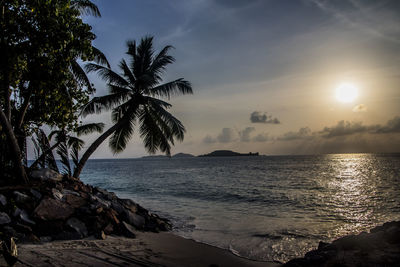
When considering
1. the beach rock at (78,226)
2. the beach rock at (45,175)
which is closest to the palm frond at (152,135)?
the beach rock at (45,175)

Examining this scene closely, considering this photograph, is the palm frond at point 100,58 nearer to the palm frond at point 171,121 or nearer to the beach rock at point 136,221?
the palm frond at point 171,121

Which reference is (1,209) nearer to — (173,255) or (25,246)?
(25,246)

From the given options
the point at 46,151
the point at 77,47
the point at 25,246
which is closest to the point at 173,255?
the point at 25,246

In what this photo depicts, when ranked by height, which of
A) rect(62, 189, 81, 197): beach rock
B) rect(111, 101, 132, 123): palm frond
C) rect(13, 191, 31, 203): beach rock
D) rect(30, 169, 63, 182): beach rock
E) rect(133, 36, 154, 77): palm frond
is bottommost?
rect(62, 189, 81, 197): beach rock

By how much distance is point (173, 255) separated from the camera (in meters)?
6.24

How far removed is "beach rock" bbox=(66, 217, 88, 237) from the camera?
254 inches

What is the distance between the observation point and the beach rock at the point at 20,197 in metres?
6.55

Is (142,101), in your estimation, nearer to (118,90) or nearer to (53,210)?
(118,90)

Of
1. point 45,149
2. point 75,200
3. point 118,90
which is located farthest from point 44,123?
point 118,90

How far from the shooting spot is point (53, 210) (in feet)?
21.6

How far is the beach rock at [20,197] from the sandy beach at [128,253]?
5.39 ft

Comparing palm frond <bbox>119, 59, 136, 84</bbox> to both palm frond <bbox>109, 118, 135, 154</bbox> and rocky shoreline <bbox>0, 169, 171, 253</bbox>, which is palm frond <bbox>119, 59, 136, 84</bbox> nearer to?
palm frond <bbox>109, 118, 135, 154</bbox>

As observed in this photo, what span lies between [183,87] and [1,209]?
9938 mm

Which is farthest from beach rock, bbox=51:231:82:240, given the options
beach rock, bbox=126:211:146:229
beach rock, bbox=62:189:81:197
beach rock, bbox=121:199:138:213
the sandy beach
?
beach rock, bbox=121:199:138:213
